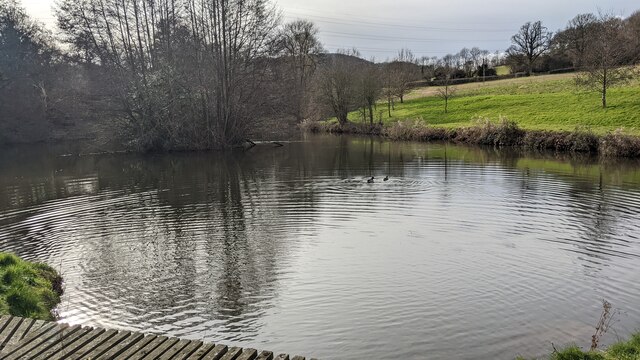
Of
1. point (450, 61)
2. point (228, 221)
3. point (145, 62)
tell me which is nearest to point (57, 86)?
point (145, 62)

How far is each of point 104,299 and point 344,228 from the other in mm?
7511

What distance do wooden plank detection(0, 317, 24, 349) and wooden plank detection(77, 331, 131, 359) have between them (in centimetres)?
135

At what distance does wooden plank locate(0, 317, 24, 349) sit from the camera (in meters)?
6.85

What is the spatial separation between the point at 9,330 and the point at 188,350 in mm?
2991

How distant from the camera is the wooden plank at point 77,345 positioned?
6328 millimetres

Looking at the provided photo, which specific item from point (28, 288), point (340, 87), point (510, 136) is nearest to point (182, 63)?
point (340, 87)

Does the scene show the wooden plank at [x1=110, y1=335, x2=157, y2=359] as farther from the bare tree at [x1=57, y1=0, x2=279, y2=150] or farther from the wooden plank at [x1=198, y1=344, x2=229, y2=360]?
the bare tree at [x1=57, y1=0, x2=279, y2=150]

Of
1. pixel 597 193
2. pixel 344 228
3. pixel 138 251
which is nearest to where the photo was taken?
pixel 138 251

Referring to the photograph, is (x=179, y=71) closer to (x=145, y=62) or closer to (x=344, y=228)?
(x=145, y=62)

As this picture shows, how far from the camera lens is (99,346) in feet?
21.6

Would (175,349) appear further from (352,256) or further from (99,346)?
(352,256)

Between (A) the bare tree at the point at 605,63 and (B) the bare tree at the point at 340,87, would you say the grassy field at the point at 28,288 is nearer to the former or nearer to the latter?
(A) the bare tree at the point at 605,63

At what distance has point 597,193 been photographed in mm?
19812

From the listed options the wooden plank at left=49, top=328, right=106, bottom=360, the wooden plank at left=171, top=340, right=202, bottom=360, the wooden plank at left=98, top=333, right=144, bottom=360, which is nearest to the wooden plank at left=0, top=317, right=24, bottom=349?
the wooden plank at left=49, top=328, right=106, bottom=360
